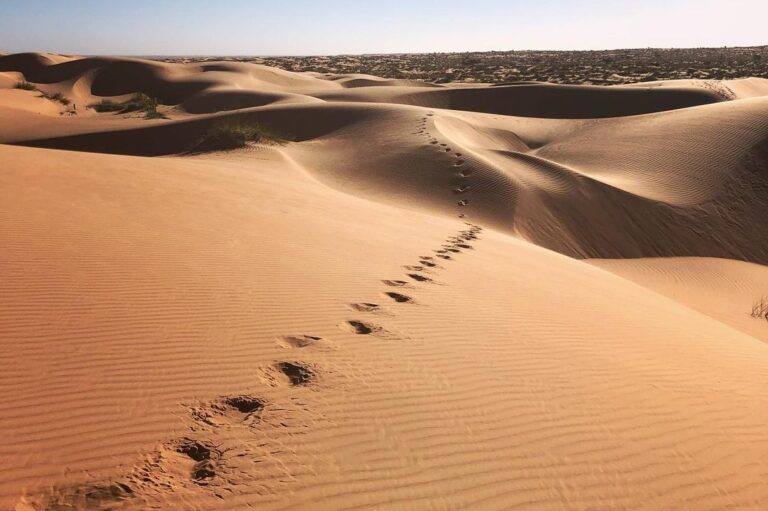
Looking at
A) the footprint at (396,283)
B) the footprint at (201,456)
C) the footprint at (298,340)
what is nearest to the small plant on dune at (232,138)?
the footprint at (396,283)

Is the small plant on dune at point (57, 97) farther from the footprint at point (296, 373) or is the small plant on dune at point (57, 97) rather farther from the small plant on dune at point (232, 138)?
the footprint at point (296, 373)

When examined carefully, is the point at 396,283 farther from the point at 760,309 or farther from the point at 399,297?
the point at 760,309

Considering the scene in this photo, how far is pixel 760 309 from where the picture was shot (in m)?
10.4

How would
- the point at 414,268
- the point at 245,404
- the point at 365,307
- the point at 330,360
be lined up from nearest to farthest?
the point at 245,404
the point at 330,360
the point at 365,307
the point at 414,268

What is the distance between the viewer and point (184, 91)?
141ft

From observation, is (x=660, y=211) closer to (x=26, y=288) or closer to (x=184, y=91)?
(x=26, y=288)

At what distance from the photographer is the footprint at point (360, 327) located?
15.3 feet

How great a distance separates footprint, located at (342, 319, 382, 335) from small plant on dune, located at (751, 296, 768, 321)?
28.2ft

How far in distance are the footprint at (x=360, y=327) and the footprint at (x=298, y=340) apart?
0.37 meters

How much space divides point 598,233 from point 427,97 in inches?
1032

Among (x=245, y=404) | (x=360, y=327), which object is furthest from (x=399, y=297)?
(x=245, y=404)

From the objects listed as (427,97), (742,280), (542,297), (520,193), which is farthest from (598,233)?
(427,97)

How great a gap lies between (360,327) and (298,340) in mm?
648

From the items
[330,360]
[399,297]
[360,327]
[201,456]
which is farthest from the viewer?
[399,297]
